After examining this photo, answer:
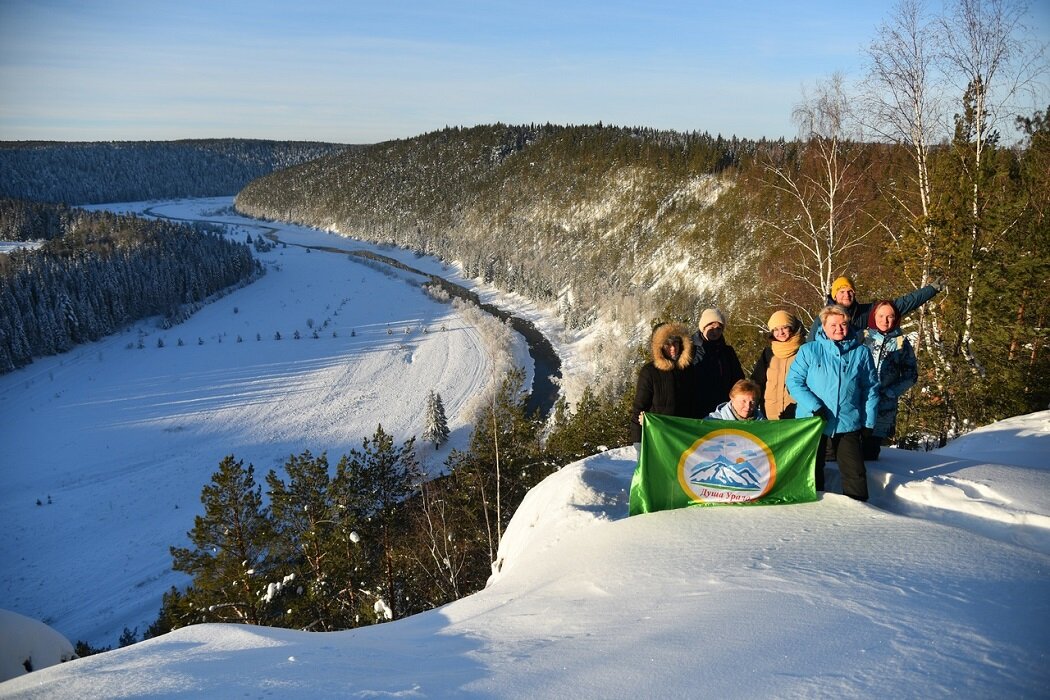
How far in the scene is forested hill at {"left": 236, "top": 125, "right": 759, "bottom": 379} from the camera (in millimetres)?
57781

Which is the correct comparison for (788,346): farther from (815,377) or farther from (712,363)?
(712,363)

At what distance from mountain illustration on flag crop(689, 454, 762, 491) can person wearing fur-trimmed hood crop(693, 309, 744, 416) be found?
0.71 m

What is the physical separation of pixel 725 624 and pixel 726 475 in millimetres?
2309

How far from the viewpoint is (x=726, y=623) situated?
11.8ft

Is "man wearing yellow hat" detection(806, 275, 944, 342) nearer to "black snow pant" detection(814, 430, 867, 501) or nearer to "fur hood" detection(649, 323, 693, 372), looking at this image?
"black snow pant" detection(814, 430, 867, 501)

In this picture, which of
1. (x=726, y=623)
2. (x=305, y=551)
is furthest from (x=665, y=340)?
(x=305, y=551)

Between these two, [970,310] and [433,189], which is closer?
[970,310]

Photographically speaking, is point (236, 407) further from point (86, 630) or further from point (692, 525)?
point (692, 525)

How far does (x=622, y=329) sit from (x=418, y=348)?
16.9 m

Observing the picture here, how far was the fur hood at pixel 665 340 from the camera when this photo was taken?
5977 mm

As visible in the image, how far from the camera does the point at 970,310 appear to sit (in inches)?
404

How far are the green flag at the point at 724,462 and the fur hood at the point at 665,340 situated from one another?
1.74ft

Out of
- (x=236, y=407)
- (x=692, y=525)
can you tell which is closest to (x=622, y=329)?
(x=236, y=407)

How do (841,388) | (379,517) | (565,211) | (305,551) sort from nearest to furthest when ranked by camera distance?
(841,388) → (305,551) → (379,517) → (565,211)
